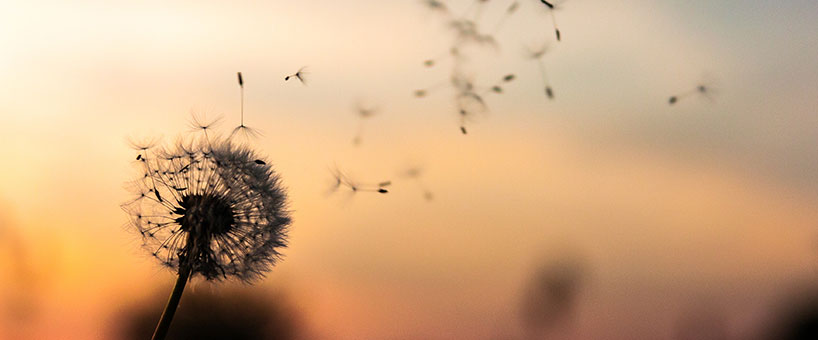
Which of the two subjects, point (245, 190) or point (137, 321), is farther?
point (137, 321)

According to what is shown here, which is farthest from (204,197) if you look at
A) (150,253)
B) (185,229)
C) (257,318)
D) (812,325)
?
(812,325)

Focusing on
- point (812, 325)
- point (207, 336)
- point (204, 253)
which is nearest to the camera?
point (204, 253)

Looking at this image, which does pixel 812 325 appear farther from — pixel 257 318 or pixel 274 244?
pixel 274 244

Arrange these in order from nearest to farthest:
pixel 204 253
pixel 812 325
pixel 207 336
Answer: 1. pixel 204 253
2. pixel 812 325
3. pixel 207 336

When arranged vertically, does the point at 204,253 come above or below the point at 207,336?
below

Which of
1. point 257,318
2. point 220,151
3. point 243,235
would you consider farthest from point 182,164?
point 257,318

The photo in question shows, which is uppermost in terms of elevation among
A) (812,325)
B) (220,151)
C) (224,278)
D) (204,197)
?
(812,325)
